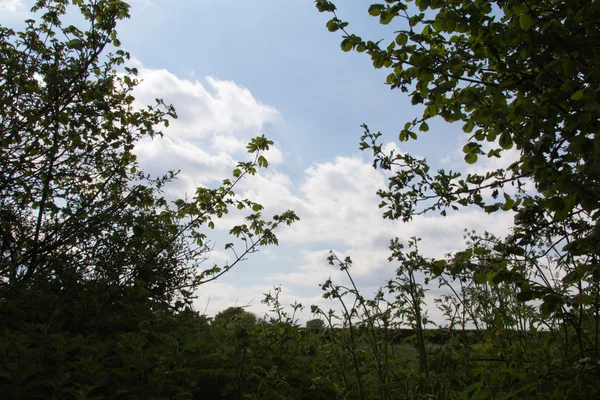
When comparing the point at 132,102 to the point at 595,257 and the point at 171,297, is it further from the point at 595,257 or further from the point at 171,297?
the point at 595,257

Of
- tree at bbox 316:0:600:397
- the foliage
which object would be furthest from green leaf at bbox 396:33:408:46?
the foliage

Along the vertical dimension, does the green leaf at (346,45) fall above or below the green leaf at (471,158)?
above

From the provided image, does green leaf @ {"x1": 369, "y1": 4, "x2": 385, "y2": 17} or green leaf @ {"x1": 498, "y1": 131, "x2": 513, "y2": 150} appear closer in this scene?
green leaf @ {"x1": 498, "y1": 131, "x2": 513, "y2": 150}

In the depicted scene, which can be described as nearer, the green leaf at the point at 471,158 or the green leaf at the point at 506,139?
the green leaf at the point at 506,139

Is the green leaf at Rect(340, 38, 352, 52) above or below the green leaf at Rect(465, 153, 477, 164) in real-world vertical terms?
above

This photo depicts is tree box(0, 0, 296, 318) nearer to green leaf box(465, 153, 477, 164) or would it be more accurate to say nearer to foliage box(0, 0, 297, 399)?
foliage box(0, 0, 297, 399)

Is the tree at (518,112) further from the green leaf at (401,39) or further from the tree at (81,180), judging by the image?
the tree at (81,180)

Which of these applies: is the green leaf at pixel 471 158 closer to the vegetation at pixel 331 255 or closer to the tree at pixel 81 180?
the vegetation at pixel 331 255

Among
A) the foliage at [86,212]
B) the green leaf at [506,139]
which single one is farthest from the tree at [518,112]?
the foliage at [86,212]

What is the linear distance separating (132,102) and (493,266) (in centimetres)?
481

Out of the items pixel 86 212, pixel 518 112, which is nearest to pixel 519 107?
pixel 518 112

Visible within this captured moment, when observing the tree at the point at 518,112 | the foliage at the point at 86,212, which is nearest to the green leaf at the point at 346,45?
the tree at the point at 518,112

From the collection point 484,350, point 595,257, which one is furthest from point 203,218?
point 595,257

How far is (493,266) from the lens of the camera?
7.58 ft
